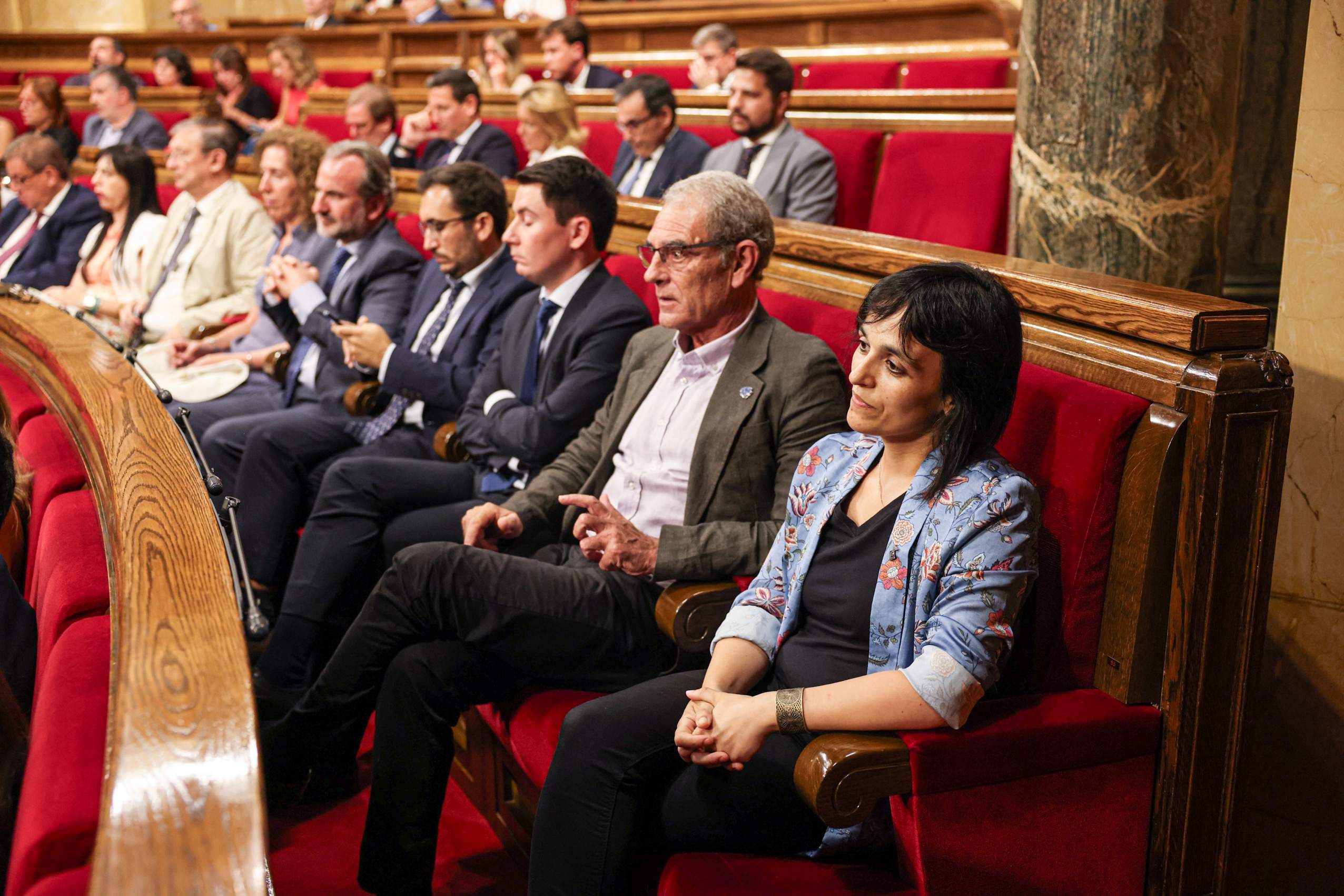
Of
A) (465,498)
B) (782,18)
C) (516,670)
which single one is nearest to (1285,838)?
(516,670)

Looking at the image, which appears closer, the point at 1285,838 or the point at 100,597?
the point at 100,597

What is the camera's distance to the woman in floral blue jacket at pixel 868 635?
1003 millimetres

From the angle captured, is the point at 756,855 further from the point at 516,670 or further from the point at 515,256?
the point at 515,256

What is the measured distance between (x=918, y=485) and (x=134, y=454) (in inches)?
29.4

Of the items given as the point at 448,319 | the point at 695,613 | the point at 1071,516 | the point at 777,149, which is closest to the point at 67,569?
the point at 695,613

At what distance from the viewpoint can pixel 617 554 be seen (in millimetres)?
1380

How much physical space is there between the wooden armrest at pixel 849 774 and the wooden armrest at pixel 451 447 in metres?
1.11

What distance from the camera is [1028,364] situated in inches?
47.8

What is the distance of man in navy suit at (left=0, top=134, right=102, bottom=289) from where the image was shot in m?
Answer: 3.47

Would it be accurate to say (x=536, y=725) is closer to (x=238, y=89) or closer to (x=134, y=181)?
(x=134, y=181)

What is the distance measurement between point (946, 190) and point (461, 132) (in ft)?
6.49

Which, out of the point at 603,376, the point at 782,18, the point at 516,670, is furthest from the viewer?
the point at 782,18

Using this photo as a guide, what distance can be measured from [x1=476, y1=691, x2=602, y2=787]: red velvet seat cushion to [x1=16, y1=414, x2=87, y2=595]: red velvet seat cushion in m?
0.53

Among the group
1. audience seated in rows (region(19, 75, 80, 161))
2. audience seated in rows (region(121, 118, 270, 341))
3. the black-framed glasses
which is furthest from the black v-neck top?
audience seated in rows (region(19, 75, 80, 161))
